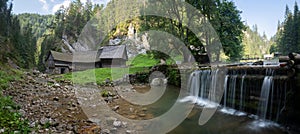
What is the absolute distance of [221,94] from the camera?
12367 millimetres

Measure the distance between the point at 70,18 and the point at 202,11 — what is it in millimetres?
46220

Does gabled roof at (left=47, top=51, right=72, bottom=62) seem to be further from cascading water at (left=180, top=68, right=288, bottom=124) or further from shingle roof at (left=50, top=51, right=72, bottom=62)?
cascading water at (left=180, top=68, right=288, bottom=124)

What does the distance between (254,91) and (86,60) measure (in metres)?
33.1

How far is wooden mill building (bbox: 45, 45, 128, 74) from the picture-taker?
35781mm

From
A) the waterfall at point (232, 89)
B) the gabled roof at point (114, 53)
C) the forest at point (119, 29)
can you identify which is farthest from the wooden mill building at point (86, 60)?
the waterfall at point (232, 89)

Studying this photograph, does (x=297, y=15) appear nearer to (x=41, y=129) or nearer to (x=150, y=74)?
(x=150, y=74)

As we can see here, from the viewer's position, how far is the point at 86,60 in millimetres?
37719

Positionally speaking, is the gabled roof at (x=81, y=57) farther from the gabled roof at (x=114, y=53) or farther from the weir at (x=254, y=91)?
the weir at (x=254, y=91)

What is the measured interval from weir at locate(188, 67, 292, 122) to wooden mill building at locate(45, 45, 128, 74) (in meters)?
24.6

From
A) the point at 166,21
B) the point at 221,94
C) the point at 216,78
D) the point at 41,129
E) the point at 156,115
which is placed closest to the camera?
the point at 41,129

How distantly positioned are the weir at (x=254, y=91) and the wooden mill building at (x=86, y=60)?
2455cm

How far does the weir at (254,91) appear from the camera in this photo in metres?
8.22

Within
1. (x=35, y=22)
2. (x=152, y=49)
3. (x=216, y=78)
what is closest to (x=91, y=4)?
(x=152, y=49)

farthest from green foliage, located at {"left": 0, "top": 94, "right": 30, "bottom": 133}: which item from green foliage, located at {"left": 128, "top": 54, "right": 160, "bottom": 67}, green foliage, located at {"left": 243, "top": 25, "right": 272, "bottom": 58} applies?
green foliage, located at {"left": 243, "top": 25, "right": 272, "bottom": 58}
